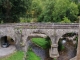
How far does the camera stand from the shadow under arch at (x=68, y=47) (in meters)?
36.7

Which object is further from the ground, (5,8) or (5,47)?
(5,8)

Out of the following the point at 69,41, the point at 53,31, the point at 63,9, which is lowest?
the point at 69,41

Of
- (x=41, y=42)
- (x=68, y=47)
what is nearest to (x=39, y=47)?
(x=41, y=42)

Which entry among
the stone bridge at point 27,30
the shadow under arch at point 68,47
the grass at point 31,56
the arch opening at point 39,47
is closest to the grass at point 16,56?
the grass at point 31,56

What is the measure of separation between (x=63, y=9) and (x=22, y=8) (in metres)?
11.1

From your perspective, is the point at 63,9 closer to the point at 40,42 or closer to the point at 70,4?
the point at 70,4

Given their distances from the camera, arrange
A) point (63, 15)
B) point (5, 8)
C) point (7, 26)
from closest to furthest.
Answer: point (7, 26), point (5, 8), point (63, 15)

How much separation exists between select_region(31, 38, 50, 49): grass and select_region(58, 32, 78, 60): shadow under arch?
2913 mm

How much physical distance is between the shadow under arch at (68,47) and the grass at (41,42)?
2913 mm

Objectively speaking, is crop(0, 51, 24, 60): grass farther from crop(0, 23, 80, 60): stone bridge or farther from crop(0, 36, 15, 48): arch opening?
crop(0, 36, 15, 48): arch opening

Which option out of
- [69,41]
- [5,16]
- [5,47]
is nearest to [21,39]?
[5,47]

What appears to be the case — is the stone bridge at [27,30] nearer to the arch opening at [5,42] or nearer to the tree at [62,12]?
the arch opening at [5,42]

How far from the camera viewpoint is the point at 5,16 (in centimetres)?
4412

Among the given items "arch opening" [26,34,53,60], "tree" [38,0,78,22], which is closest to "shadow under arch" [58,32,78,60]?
"arch opening" [26,34,53,60]
